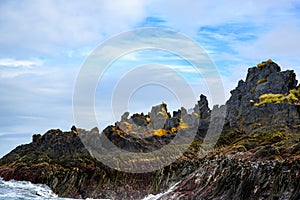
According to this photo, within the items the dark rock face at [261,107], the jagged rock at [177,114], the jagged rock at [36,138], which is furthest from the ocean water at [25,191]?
the jagged rock at [177,114]

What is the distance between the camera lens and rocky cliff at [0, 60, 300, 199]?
2248 centimetres

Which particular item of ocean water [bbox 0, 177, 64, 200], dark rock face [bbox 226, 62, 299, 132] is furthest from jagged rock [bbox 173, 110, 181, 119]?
ocean water [bbox 0, 177, 64, 200]

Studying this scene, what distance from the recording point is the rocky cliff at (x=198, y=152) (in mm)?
22484

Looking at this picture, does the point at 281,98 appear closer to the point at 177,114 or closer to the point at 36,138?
the point at 177,114

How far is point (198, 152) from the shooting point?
36.8 meters

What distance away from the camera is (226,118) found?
46.5m

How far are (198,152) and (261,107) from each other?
32.1 feet

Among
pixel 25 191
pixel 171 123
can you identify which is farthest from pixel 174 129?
pixel 25 191

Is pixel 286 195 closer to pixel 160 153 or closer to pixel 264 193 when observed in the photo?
pixel 264 193

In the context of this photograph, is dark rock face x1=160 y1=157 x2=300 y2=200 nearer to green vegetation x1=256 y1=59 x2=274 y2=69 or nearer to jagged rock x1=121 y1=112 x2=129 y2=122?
jagged rock x1=121 y1=112 x2=129 y2=122

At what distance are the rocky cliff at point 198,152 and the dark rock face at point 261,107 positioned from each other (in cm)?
9

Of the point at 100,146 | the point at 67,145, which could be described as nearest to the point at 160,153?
the point at 100,146

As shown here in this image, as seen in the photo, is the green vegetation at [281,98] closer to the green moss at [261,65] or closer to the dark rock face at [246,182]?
the green moss at [261,65]

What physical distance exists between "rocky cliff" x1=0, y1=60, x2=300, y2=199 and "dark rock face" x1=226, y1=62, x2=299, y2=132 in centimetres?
9
